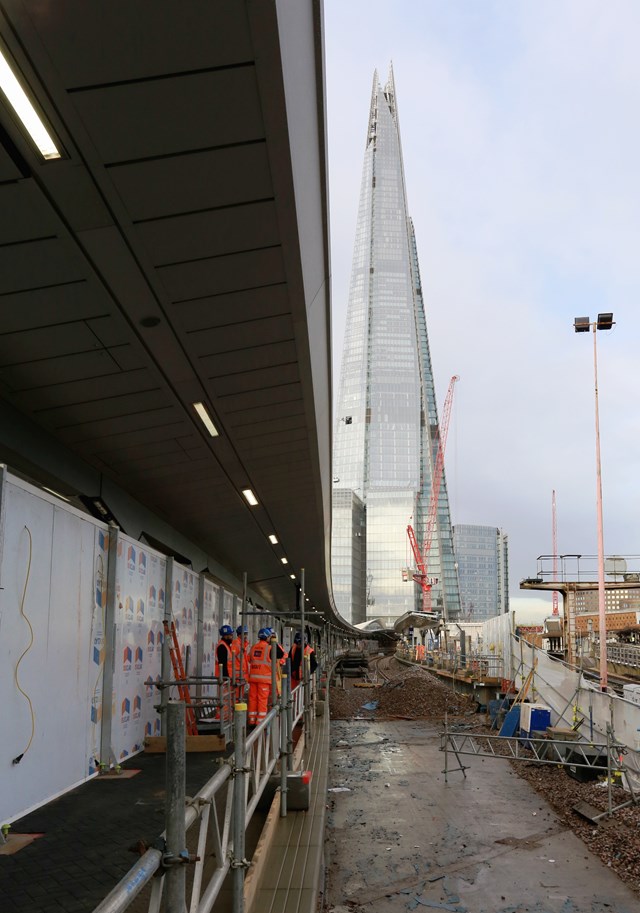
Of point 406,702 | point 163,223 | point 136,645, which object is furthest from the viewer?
point 406,702

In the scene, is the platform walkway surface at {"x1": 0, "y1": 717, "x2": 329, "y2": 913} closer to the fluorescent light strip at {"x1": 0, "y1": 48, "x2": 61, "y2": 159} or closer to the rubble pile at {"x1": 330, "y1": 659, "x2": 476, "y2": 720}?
the fluorescent light strip at {"x1": 0, "y1": 48, "x2": 61, "y2": 159}

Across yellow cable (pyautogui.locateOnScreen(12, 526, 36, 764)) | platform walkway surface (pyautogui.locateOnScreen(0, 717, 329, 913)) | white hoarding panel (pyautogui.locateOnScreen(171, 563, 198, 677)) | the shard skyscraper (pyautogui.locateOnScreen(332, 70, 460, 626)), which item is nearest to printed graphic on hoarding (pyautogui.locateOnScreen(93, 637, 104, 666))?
platform walkway surface (pyautogui.locateOnScreen(0, 717, 329, 913))

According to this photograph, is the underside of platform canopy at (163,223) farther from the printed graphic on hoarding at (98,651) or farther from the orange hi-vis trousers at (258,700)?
the orange hi-vis trousers at (258,700)

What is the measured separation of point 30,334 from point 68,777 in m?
4.37

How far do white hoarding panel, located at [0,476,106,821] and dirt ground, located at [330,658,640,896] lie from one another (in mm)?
6484

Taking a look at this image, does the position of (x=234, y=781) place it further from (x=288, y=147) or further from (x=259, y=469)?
(x=259, y=469)

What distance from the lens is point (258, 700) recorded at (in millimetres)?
11641

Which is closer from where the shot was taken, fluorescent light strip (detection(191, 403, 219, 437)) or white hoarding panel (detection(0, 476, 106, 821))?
white hoarding panel (detection(0, 476, 106, 821))

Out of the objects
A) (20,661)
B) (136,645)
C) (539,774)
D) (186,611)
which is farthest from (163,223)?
(539,774)

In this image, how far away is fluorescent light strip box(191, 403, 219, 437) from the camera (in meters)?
9.51

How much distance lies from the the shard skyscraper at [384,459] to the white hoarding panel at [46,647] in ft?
444

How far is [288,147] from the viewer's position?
4.52 metres

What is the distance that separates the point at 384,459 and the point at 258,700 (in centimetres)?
16194

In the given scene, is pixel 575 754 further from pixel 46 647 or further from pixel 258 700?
pixel 46 647
